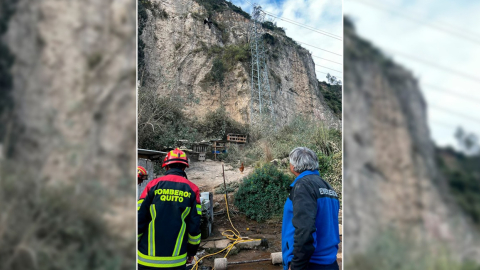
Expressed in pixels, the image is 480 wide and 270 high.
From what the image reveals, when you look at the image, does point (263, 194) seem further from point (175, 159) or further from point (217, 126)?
point (217, 126)

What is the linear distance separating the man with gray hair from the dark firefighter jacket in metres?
0.59

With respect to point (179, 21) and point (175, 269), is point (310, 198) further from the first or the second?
point (179, 21)

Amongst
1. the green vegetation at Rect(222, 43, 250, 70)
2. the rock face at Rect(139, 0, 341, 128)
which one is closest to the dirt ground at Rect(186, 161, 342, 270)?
the rock face at Rect(139, 0, 341, 128)

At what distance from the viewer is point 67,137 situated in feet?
2.72

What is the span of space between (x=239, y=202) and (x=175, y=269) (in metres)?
4.24

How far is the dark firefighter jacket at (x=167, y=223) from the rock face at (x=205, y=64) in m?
10.7

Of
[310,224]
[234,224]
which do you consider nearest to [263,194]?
[234,224]

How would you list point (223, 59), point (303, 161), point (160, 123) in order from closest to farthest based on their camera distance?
point (303, 161), point (160, 123), point (223, 59)

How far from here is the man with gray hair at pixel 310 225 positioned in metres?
1.28

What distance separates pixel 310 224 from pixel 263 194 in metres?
4.46

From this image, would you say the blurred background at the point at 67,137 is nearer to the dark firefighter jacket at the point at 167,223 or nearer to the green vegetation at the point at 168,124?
the dark firefighter jacket at the point at 167,223

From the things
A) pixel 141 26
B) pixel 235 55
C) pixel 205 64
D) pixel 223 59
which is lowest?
pixel 205 64

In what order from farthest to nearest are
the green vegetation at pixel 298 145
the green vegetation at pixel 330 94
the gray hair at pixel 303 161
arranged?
the green vegetation at pixel 330 94, the green vegetation at pixel 298 145, the gray hair at pixel 303 161

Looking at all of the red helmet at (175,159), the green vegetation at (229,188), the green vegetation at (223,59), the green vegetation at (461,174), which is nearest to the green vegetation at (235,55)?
the green vegetation at (223,59)
